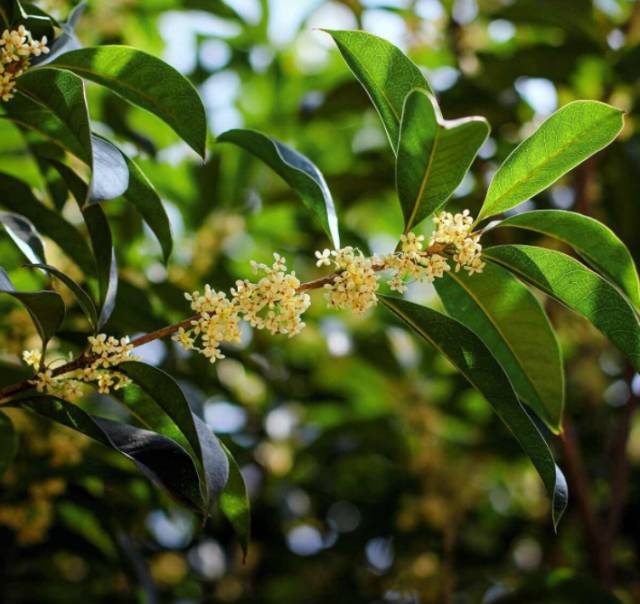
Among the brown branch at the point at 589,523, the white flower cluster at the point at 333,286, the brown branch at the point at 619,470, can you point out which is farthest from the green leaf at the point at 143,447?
the brown branch at the point at 619,470

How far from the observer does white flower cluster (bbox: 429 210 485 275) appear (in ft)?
3.77

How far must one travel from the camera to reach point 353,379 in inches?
127

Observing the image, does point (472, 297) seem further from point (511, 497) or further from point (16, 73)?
point (511, 497)

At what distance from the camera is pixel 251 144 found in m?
1.34

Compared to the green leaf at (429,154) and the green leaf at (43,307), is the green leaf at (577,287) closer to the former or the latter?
the green leaf at (429,154)

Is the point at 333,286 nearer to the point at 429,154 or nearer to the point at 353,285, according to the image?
the point at 353,285

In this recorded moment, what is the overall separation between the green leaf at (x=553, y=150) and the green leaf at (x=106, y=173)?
0.47m

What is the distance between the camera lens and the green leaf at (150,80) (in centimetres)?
123

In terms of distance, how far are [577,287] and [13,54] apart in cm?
81

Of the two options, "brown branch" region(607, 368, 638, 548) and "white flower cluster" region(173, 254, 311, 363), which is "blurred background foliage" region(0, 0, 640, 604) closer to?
"brown branch" region(607, 368, 638, 548)

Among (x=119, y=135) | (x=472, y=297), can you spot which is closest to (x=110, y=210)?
(x=119, y=135)

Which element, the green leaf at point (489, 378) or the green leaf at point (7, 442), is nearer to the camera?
the green leaf at point (489, 378)

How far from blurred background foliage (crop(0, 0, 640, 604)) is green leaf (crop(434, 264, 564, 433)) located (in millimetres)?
1017

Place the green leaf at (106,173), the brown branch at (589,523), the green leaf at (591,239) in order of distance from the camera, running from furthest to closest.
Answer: the brown branch at (589,523), the green leaf at (591,239), the green leaf at (106,173)
